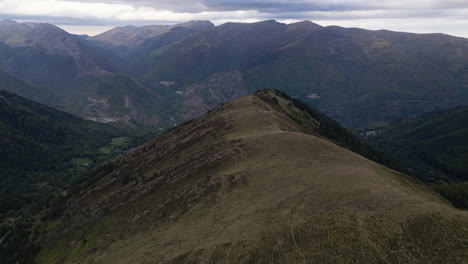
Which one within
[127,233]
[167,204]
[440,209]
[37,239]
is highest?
[440,209]

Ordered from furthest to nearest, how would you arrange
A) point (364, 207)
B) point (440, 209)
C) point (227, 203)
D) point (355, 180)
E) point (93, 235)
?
point (93, 235), point (227, 203), point (355, 180), point (364, 207), point (440, 209)

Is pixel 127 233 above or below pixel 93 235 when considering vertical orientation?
above

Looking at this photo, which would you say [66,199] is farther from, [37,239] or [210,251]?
[210,251]

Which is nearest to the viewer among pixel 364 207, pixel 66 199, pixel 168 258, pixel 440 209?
pixel 440 209

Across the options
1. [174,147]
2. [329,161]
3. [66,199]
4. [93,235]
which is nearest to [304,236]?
[329,161]

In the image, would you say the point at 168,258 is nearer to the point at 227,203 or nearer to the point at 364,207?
the point at 227,203

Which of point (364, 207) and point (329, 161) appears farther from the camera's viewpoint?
point (329, 161)
